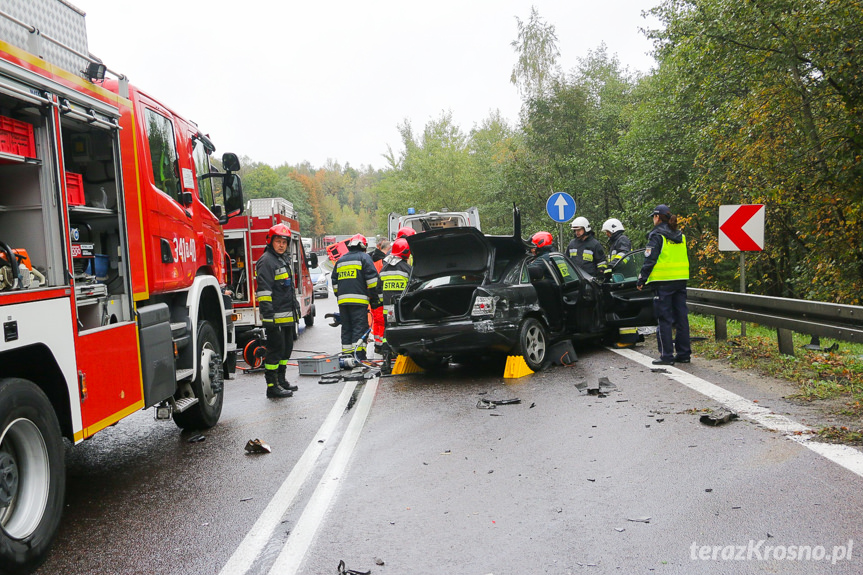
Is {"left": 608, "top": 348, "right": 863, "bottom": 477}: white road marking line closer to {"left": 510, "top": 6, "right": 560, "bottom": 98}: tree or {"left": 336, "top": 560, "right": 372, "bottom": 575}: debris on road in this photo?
{"left": 336, "top": 560, "right": 372, "bottom": 575}: debris on road

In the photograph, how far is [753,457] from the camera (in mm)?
4949

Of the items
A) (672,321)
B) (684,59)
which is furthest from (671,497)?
(684,59)

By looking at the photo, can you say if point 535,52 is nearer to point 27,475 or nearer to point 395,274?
point 395,274

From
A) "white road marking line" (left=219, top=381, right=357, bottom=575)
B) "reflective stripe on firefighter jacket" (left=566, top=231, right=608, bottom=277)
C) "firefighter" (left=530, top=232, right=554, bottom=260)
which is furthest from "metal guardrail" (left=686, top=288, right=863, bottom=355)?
"white road marking line" (left=219, top=381, right=357, bottom=575)

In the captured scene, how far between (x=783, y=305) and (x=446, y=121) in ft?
160

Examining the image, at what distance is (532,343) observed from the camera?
9.25m

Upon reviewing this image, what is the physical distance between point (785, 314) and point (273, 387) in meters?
6.21

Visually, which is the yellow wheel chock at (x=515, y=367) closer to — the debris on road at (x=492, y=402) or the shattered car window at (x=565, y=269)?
the debris on road at (x=492, y=402)

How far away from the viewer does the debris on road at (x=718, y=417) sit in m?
5.90

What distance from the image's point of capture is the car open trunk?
9.17m

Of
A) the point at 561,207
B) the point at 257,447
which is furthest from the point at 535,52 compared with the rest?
the point at 257,447

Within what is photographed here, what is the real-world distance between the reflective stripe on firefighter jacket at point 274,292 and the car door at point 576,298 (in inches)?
147

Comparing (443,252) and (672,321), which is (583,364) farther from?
(443,252)

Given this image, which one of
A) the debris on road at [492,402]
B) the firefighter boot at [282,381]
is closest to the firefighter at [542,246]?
the debris on road at [492,402]
